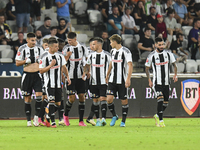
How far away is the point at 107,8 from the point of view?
18.2m

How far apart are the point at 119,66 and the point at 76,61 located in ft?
3.73

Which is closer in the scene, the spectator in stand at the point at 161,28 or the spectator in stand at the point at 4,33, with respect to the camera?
the spectator in stand at the point at 4,33

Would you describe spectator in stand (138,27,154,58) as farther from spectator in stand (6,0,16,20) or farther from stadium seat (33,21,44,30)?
spectator in stand (6,0,16,20)

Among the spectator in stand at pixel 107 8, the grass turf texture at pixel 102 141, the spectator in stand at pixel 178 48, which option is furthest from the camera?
the spectator in stand at pixel 178 48

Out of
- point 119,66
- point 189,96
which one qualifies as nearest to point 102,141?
point 119,66

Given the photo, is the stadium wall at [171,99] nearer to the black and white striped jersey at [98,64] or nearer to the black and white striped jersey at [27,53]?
the black and white striped jersey at [98,64]

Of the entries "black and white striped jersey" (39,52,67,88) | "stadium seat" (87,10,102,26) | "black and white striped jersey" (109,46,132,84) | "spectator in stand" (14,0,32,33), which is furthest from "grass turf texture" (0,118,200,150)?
"stadium seat" (87,10,102,26)

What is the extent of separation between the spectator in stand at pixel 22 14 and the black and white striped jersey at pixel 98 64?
6446 millimetres

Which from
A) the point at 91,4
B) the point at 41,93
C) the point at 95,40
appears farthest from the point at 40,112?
the point at 91,4

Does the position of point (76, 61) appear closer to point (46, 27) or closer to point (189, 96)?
point (189, 96)

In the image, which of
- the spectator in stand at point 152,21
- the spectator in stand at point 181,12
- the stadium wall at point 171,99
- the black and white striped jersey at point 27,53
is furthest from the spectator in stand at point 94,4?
the black and white striped jersey at point 27,53

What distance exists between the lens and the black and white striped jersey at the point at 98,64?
1073 cm

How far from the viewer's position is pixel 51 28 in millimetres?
15844

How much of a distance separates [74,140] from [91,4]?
12137 millimetres
